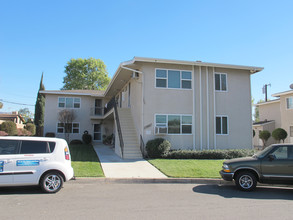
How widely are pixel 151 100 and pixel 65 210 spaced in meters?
10.1

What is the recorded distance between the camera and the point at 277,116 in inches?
1117

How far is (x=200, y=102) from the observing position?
15.6 m

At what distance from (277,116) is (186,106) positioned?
18.3m

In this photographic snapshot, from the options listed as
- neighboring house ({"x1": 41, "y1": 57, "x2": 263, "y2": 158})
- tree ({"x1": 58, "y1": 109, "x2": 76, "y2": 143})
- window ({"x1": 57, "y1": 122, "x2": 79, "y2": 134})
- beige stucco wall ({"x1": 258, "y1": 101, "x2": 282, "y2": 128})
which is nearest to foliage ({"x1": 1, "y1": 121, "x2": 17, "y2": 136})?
window ({"x1": 57, "y1": 122, "x2": 79, "y2": 134})

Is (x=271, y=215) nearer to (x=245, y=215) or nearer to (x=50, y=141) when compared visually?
(x=245, y=215)

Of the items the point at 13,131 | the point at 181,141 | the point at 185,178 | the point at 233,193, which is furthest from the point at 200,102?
the point at 13,131

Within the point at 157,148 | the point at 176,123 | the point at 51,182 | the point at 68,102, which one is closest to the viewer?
the point at 51,182

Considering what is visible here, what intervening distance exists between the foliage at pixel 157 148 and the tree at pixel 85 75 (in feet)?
110

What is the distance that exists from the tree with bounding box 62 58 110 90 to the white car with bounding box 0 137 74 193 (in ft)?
126

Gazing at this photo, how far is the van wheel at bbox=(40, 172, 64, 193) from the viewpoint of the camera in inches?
267

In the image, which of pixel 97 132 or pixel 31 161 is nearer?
pixel 31 161

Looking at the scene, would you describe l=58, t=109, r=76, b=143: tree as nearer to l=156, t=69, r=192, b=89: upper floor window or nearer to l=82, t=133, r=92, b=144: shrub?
l=82, t=133, r=92, b=144: shrub

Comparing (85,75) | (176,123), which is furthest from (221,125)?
(85,75)

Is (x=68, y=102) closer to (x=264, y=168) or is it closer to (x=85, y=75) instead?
(x=85, y=75)
